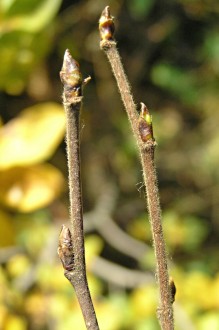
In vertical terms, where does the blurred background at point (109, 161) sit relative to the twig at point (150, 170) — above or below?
below

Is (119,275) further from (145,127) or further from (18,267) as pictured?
(145,127)

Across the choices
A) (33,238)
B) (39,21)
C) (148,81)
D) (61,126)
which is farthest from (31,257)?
(148,81)

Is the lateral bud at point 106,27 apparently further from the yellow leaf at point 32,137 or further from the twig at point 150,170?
the yellow leaf at point 32,137

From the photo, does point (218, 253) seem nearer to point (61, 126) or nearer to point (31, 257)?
point (31, 257)

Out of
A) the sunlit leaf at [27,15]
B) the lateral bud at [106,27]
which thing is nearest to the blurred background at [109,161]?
the sunlit leaf at [27,15]

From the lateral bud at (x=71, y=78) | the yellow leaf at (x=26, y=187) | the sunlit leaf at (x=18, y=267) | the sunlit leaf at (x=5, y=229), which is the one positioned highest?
the lateral bud at (x=71, y=78)

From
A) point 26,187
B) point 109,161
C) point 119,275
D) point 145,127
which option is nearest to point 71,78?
point 145,127
